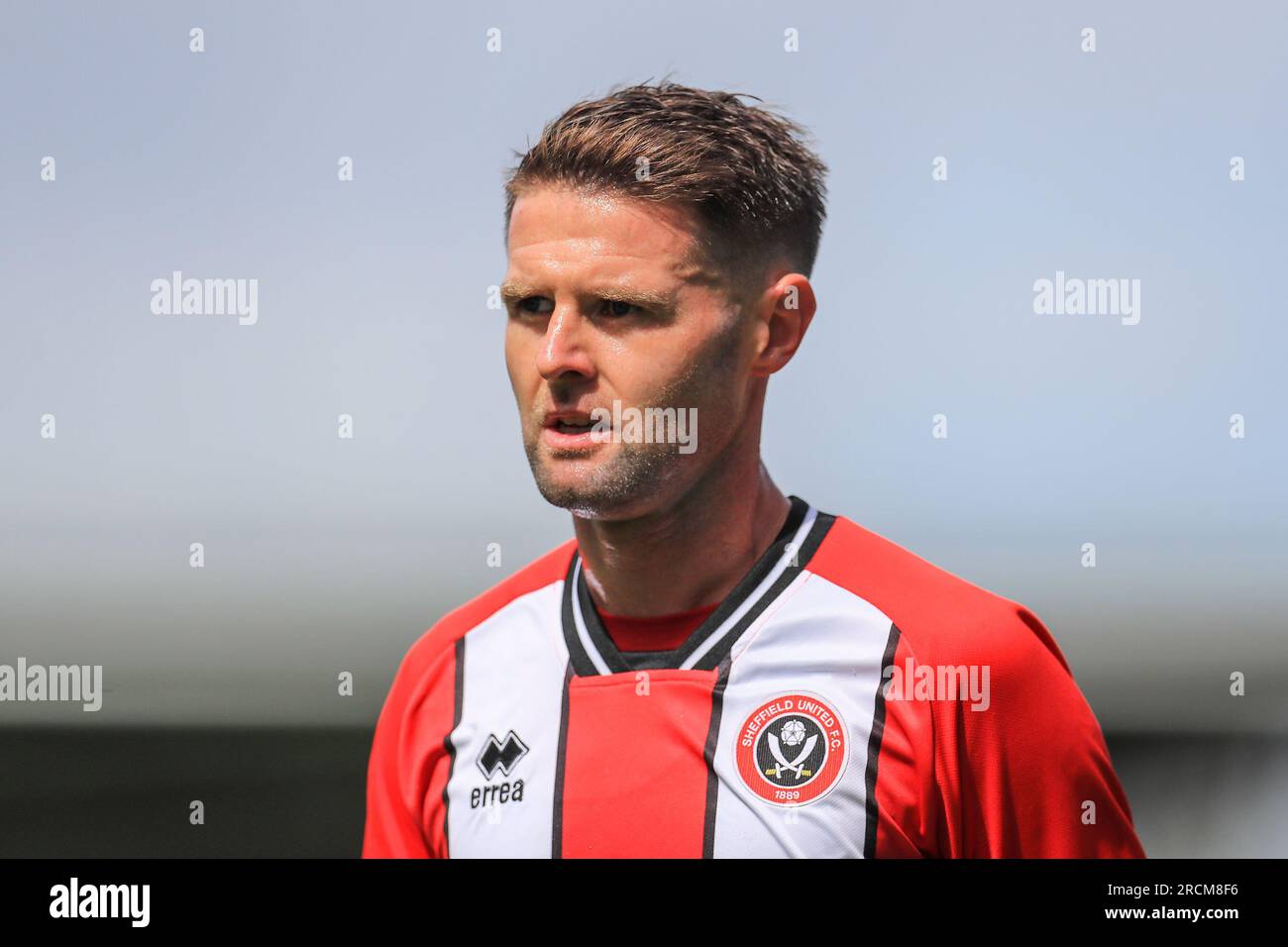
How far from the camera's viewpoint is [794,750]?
2.56 m

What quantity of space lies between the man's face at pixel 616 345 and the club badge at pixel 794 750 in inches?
22.8

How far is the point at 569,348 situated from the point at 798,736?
105 centimetres

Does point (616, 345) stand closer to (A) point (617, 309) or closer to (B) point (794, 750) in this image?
(A) point (617, 309)

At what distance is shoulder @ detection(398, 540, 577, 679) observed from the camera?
2.98 metres

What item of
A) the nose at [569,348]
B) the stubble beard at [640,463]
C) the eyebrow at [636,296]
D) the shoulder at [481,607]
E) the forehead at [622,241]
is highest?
the forehead at [622,241]

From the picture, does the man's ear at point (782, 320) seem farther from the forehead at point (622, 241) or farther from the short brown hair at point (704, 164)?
the forehead at point (622, 241)

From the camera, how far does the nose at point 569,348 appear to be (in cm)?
258

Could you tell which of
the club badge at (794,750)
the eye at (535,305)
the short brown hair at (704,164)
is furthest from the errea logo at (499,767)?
the short brown hair at (704,164)

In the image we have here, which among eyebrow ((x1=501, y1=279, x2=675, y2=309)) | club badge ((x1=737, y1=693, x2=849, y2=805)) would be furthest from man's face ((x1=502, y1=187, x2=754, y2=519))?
club badge ((x1=737, y1=693, x2=849, y2=805))

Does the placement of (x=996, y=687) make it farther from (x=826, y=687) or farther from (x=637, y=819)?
(x=637, y=819)

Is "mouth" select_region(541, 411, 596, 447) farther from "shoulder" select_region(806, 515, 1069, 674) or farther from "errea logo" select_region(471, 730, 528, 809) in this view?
"errea logo" select_region(471, 730, 528, 809)

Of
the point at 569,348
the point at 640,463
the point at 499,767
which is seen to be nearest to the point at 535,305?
the point at 569,348
